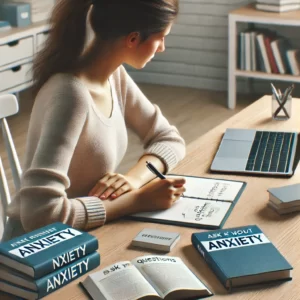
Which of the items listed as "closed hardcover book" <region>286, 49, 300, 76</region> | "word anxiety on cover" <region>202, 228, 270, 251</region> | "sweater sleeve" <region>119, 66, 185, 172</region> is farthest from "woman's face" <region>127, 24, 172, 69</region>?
"closed hardcover book" <region>286, 49, 300, 76</region>

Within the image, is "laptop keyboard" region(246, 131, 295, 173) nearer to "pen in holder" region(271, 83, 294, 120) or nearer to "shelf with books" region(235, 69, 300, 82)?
"pen in holder" region(271, 83, 294, 120)

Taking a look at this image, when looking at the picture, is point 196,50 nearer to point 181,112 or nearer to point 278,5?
point 181,112

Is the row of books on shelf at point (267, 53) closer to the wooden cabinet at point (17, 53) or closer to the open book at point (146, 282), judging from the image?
the wooden cabinet at point (17, 53)

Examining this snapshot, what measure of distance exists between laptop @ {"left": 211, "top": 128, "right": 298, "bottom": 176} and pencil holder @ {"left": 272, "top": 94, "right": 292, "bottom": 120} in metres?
0.17

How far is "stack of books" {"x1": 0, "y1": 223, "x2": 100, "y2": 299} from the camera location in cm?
127

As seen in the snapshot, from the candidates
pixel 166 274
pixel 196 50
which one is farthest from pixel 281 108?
pixel 196 50

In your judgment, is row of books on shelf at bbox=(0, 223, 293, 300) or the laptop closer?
row of books on shelf at bbox=(0, 223, 293, 300)

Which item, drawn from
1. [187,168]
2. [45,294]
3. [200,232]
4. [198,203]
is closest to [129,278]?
[45,294]

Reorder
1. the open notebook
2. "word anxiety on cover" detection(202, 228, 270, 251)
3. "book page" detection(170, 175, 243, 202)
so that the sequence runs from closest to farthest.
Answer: "word anxiety on cover" detection(202, 228, 270, 251), the open notebook, "book page" detection(170, 175, 243, 202)

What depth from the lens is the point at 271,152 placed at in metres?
2.02

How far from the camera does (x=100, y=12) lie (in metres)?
1.77

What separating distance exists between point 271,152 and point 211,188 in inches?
12.7

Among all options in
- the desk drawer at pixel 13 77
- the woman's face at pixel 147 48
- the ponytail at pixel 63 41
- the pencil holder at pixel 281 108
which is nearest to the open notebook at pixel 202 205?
the woman's face at pixel 147 48

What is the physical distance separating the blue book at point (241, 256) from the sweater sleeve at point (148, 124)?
632mm
